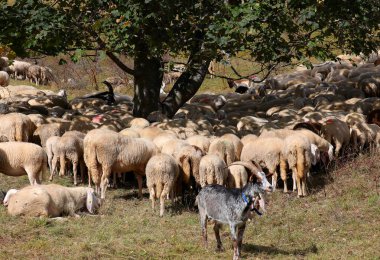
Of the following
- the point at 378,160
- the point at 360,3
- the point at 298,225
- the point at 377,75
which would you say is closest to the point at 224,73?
the point at 377,75

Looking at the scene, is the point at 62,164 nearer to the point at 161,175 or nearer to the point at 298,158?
the point at 161,175

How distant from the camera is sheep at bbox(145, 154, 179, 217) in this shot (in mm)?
13148

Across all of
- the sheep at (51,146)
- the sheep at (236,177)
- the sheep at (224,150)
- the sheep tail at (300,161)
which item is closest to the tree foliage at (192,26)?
the sheep at (224,150)

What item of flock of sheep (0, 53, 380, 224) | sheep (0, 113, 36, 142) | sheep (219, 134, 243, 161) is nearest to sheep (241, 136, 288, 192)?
flock of sheep (0, 53, 380, 224)

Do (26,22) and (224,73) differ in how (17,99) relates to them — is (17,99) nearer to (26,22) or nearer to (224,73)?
(26,22)

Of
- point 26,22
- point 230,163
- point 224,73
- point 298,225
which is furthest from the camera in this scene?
point 224,73

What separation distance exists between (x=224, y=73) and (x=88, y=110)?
1979 centimetres

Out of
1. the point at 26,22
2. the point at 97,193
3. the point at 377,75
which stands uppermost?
the point at 26,22

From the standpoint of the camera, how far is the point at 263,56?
17.6 meters

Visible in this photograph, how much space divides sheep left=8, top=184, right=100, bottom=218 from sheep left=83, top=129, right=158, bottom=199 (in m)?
1.17

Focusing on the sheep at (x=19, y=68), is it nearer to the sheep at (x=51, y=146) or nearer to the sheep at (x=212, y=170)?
the sheep at (x=51, y=146)

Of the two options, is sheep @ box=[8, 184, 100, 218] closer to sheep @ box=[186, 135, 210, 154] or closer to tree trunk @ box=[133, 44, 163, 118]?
sheep @ box=[186, 135, 210, 154]

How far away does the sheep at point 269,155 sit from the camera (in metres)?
14.8

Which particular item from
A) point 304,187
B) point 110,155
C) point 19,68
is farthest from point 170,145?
point 19,68
